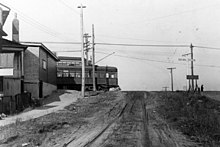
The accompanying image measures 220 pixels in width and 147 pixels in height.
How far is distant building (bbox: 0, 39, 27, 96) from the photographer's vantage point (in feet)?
82.5

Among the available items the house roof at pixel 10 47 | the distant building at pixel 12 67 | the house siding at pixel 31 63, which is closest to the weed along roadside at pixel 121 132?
the distant building at pixel 12 67

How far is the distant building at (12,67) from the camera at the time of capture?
2515 centimetres

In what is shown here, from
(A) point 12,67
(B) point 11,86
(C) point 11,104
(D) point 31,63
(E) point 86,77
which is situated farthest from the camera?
(E) point 86,77

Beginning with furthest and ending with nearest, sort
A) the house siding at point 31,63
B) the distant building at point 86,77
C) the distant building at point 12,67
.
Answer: the distant building at point 86,77 < the house siding at point 31,63 < the distant building at point 12,67

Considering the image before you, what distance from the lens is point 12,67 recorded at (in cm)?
2759

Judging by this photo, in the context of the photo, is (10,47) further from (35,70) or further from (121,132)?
(121,132)

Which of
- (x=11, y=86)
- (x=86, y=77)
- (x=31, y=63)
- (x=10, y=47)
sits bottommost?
(x=11, y=86)

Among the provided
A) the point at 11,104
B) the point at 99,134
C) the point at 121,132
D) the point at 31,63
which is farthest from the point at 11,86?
the point at 121,132

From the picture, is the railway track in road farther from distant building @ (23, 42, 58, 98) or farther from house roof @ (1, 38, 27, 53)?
distant building @ (23, 42, 58, 98)

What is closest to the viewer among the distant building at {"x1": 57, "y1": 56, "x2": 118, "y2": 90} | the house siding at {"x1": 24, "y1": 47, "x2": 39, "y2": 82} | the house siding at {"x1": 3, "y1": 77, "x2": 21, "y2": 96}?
the house siding at {"x1": 3, "y1": 77, "x2": 21, "y2": 96}

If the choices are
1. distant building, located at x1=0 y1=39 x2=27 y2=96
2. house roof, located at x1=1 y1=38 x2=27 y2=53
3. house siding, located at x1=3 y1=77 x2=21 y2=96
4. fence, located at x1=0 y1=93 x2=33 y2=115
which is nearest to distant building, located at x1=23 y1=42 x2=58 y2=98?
distant building, located at x1=0 y1=39 x2=27 y2=96

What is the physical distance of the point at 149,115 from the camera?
2017cm

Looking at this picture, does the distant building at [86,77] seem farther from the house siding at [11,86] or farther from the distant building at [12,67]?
the house siding at [11,86]

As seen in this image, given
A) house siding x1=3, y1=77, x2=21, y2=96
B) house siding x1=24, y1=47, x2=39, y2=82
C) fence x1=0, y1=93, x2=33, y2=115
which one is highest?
house siding x1=24, y1=47, x2=39, y2=82
